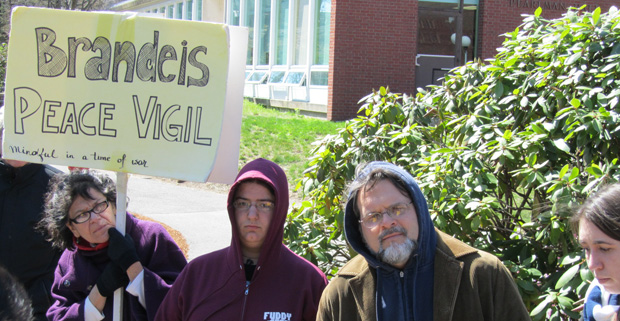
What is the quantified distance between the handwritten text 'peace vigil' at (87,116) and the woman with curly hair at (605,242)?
1.74 metres

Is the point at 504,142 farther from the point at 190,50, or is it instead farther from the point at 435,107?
the point at 190,50

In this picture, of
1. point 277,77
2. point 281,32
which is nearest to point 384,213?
point 277,77

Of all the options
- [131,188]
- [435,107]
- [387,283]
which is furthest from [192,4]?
[387,283]

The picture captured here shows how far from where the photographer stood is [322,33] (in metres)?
16.7

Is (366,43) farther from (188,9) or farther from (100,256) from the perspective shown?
(188,9)

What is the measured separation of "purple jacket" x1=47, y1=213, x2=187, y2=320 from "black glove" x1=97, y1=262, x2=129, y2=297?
0.38 ft

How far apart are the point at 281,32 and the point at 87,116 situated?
16557 millimetres

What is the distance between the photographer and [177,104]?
3.11 m

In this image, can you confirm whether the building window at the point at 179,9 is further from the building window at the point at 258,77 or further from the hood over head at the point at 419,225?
the hood over head at the point at 419,225

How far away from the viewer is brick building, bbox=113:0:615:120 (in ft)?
51.0

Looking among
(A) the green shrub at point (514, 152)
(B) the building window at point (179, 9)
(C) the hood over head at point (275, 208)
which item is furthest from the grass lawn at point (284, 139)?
(B) the building window at point (179, 9)

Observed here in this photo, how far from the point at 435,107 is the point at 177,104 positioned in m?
1.90

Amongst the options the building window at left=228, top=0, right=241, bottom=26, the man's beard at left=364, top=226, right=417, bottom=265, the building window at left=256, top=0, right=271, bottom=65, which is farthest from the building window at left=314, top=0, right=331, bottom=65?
the man's beard at left=364, top=226, right=417, bottom=265

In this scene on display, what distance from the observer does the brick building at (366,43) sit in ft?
51.0
